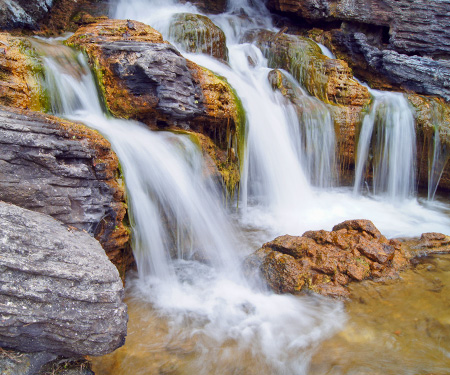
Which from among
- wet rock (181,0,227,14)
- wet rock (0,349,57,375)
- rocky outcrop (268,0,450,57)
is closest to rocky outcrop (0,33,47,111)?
wet rock (0,349,57,375)

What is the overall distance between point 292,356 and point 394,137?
21.5 ft

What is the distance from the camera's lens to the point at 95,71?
5574 millimetres

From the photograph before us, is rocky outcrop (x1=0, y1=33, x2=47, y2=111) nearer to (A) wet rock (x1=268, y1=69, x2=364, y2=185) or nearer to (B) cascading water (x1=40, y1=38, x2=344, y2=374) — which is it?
(B) cascading water (x1=40, y1=38, x2=344, y2=374)

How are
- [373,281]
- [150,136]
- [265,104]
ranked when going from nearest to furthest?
1. [373,281]
2. [150,136]
3. [265,104]

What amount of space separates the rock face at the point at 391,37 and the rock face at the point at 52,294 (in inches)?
381

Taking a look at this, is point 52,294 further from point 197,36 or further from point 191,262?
point 197,36

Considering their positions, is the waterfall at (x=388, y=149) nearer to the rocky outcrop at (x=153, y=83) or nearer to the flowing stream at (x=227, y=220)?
A: the flowing stream at (x=227, y=220)

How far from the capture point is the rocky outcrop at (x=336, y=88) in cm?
805

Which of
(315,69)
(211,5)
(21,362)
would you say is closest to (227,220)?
(21,362)

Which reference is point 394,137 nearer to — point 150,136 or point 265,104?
point 265,104

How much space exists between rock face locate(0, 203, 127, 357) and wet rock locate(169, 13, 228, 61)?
6.91 metres

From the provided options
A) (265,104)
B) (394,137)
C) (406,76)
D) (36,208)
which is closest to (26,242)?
(36,208)

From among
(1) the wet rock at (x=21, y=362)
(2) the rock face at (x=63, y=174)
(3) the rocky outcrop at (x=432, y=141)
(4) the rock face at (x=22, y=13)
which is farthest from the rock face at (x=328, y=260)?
(4) the rock face at (x=22, y=13)

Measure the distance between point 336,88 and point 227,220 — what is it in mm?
4670
